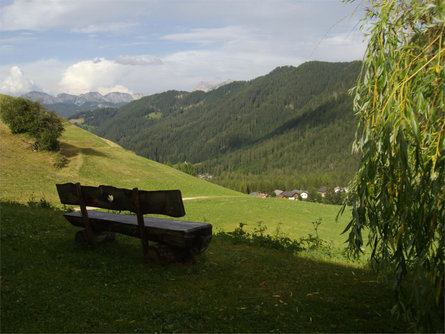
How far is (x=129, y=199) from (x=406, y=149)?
5446 millimetres

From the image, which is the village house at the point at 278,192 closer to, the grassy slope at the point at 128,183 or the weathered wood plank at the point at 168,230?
the grassy slope at the point at 128,183

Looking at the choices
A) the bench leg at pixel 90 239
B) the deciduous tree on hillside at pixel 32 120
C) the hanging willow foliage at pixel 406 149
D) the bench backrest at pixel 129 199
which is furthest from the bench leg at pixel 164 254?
the deciduous tree on hillside at pixel 32 120

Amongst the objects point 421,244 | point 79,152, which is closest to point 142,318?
point 421,244

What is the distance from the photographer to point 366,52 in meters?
5.53

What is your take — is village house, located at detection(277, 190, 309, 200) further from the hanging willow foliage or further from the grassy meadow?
the hanging willow foliage

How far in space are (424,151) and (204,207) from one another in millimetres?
26478

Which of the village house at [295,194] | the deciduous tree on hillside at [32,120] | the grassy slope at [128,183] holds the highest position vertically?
the deciduous tree on hillside at [32,120]

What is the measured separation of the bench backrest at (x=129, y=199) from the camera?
6.40 metres

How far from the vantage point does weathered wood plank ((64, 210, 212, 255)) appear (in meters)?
6.67

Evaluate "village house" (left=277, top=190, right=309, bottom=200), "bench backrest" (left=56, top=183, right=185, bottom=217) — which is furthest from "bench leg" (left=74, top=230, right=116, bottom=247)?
"village house" (left=277, top=190, right=309, bottom=200)

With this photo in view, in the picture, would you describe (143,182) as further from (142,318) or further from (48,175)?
(142,318)

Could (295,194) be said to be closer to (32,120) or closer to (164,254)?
(32,120)

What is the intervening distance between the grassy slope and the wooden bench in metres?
8.42

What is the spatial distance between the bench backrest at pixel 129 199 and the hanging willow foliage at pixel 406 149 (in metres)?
3.36
